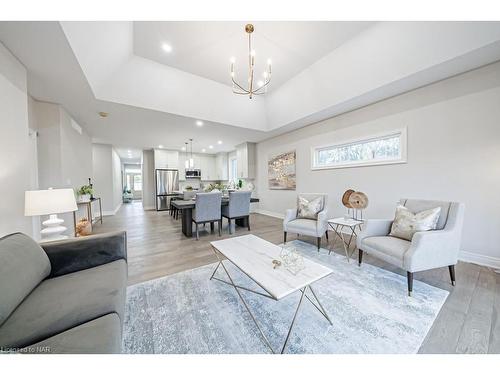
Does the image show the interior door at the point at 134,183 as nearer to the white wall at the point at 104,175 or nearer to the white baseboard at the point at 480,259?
the white wall at the point at 104,175

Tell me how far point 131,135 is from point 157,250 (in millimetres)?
3990

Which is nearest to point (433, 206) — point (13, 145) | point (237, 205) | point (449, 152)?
point (449, 152)

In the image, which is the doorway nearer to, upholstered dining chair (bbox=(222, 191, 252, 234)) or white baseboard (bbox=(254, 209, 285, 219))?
white baseboard (bbox=(254, 209, 285, 219))

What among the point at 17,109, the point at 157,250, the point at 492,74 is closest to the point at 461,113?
the point at 492,74

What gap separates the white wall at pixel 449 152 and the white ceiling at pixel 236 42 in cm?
143

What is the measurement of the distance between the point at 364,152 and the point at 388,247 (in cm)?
219

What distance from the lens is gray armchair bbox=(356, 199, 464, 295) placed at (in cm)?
175


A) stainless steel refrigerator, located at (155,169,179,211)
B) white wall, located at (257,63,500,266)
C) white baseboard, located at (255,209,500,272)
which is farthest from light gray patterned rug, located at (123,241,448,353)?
stainless steel refrigerator, located at (155,169,179,211)

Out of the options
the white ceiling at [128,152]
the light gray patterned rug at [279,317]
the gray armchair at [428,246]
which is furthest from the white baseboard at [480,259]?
the white ceiling at [128,152]

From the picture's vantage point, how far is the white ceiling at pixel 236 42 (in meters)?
2.44

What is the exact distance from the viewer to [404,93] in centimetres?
293

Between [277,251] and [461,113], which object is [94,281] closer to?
[277,251]

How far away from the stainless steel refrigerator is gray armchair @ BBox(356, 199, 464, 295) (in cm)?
678

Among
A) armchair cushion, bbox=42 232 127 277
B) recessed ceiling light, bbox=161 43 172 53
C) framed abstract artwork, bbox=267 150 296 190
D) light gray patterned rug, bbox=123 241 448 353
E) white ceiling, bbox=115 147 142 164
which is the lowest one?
light gray patterned rug, bbox=123 241 448 353
